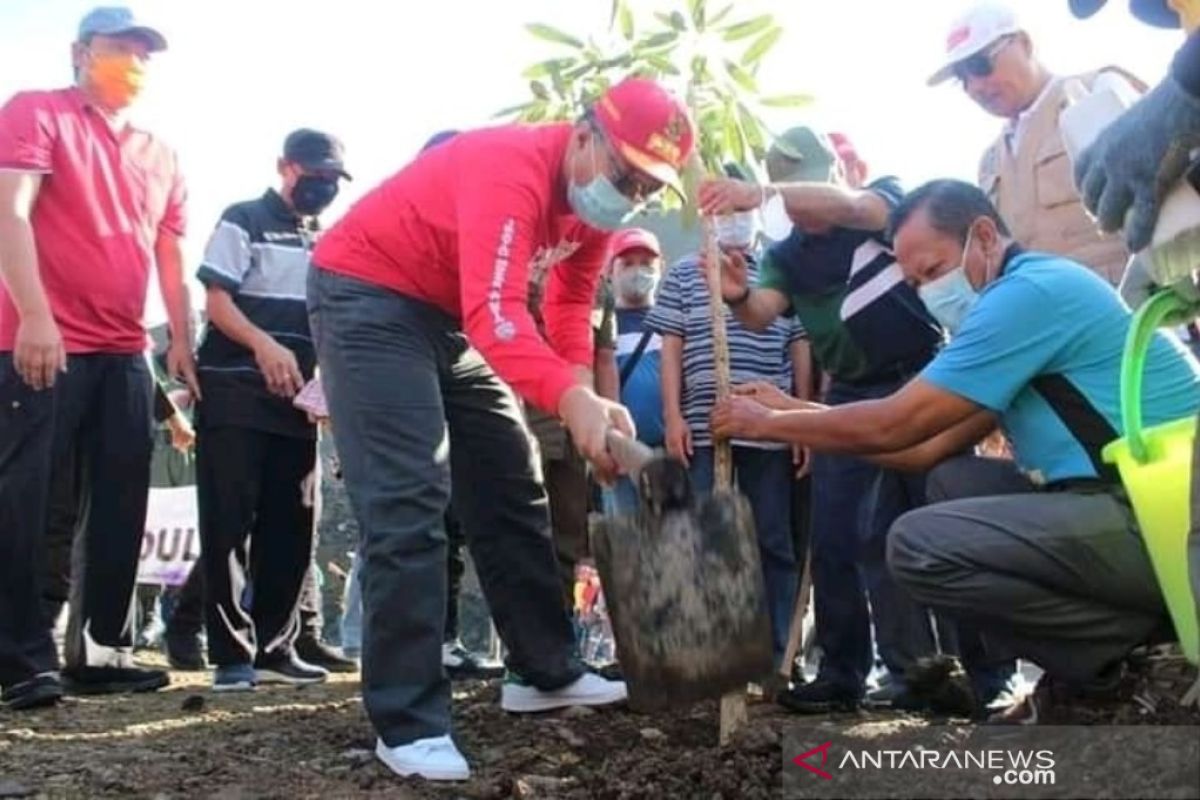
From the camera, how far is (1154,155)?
1.83m

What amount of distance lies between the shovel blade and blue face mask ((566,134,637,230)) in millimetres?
755

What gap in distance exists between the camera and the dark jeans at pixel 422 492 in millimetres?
2990

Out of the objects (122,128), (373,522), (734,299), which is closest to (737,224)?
(734,299)

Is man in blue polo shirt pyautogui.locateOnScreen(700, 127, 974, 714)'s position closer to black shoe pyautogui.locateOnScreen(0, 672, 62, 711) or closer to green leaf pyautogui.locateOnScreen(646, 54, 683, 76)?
green leaf pyautogui.locateOnScreen(646, 54, 683, 76)

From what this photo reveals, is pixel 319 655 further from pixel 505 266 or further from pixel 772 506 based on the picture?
pixel 505 266

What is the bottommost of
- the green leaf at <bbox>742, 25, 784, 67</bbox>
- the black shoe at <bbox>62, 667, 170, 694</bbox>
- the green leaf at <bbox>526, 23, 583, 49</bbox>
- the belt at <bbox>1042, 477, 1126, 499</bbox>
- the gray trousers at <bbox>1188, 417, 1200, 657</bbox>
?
the black shoe at <bbox>62, 667, 170, 694</bbox>

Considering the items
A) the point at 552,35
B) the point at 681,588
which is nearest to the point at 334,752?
the point at 681,588

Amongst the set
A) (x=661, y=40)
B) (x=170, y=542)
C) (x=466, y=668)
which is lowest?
(x=170, y=542)

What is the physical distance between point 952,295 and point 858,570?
1.04m

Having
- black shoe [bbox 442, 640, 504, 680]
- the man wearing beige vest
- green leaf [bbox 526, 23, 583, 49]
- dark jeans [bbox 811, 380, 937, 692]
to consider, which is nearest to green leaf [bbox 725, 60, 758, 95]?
green leaf [bbox 526, 23, 583, 49]

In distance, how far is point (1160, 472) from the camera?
2438mm

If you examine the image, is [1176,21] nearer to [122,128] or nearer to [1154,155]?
[1154,155]

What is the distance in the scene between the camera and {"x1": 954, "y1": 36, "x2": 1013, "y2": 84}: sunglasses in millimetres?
4012

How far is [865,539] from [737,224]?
1044 mm
